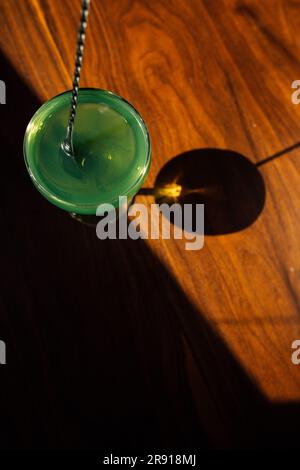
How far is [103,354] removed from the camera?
64cm

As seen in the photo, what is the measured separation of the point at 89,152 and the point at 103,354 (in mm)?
250

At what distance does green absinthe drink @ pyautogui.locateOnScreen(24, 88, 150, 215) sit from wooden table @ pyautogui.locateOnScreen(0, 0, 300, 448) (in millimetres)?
107

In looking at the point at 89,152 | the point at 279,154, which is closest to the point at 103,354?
the point at 89,152

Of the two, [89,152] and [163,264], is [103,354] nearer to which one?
[163,264]

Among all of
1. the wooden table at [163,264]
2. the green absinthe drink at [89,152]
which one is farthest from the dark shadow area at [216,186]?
the green absinthe drink at [89,152]

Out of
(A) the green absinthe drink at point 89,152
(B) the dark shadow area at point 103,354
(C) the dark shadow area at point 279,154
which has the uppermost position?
(C) the dark shadow area at point 279,154

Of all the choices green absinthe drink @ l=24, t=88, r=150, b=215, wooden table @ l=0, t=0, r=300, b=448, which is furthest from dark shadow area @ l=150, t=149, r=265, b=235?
green absinthe drink @ l=24, t=88, r=150, b=215

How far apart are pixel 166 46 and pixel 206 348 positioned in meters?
0.41

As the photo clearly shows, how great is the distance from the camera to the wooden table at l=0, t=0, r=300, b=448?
0.64m

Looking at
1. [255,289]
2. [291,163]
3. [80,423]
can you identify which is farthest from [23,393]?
[291,163]

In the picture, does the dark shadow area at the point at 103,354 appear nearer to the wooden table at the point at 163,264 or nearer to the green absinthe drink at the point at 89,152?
the wooden table at the point at 163,264

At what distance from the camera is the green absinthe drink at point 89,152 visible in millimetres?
556

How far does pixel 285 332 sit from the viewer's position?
2.19ft
